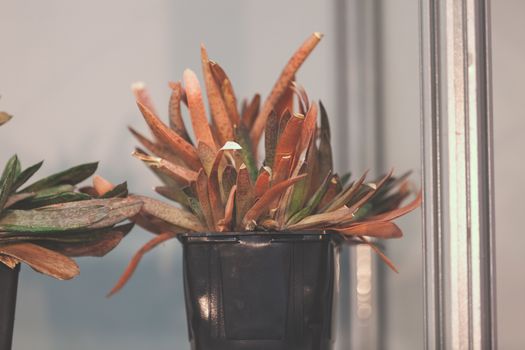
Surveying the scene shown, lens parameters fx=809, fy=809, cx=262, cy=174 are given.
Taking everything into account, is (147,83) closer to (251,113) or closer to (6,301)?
(251,113)

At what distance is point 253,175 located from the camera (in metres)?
0.74

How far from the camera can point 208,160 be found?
2.37 ft

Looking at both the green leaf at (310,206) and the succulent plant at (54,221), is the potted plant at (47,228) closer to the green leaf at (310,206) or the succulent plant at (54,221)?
the succulent plant at (54,221)

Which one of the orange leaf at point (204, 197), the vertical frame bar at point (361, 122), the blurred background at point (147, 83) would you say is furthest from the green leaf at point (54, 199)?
the vertical frame bar at point (361, 122)

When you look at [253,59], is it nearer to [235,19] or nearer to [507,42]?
[235,19]

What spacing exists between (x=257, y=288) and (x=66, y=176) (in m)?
0.22

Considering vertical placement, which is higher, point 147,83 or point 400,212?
point 147,83

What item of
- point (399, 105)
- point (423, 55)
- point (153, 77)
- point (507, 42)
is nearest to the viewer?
point (507, 42)

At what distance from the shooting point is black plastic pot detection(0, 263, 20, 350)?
0.70 meters

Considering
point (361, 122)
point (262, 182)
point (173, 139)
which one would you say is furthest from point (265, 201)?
point (361, 122)

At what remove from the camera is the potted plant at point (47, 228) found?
698 mm

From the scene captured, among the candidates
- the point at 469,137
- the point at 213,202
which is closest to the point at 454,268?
the point at 469,137

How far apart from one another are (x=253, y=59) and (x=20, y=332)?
42 centimetres

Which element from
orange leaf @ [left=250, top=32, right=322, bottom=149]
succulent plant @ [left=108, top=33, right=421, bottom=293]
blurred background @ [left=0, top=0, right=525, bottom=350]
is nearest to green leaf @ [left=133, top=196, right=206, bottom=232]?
succulent plant @ [left=108, top=33, right=421, bottom=293]
